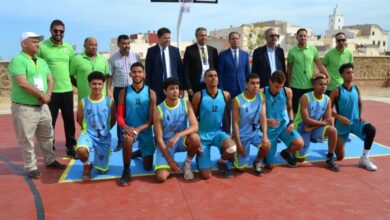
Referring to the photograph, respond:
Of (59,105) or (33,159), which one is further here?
(59,105)

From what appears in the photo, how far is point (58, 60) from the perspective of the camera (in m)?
5.02

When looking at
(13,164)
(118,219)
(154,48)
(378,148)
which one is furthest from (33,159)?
(378,148)

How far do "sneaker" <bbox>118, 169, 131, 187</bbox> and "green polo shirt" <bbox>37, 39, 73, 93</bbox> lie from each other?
183 cm

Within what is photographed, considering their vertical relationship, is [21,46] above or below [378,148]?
above

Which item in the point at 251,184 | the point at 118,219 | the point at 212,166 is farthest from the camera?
the point at 212,166

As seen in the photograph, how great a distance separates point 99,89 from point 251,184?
2414mm

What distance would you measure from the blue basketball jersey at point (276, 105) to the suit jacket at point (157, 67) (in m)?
1.60

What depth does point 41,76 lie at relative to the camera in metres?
4.34

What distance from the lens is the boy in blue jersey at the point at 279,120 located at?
15.5 ft

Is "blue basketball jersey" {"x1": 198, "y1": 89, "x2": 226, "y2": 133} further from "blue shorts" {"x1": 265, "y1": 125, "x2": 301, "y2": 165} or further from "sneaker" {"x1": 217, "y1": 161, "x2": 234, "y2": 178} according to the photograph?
"blue shorts" {"x1": 265, "y1": 125, "x2": 301, "y2": 165}

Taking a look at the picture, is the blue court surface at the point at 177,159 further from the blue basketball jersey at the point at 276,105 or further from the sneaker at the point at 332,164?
the blue basketball jersey at the point at 276,105

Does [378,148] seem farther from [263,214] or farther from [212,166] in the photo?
[263,214]

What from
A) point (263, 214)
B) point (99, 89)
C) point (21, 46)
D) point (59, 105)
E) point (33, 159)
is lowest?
point (263, 214)

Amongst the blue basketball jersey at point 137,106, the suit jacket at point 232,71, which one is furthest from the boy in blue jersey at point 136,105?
the suit jacket at point 232,71
